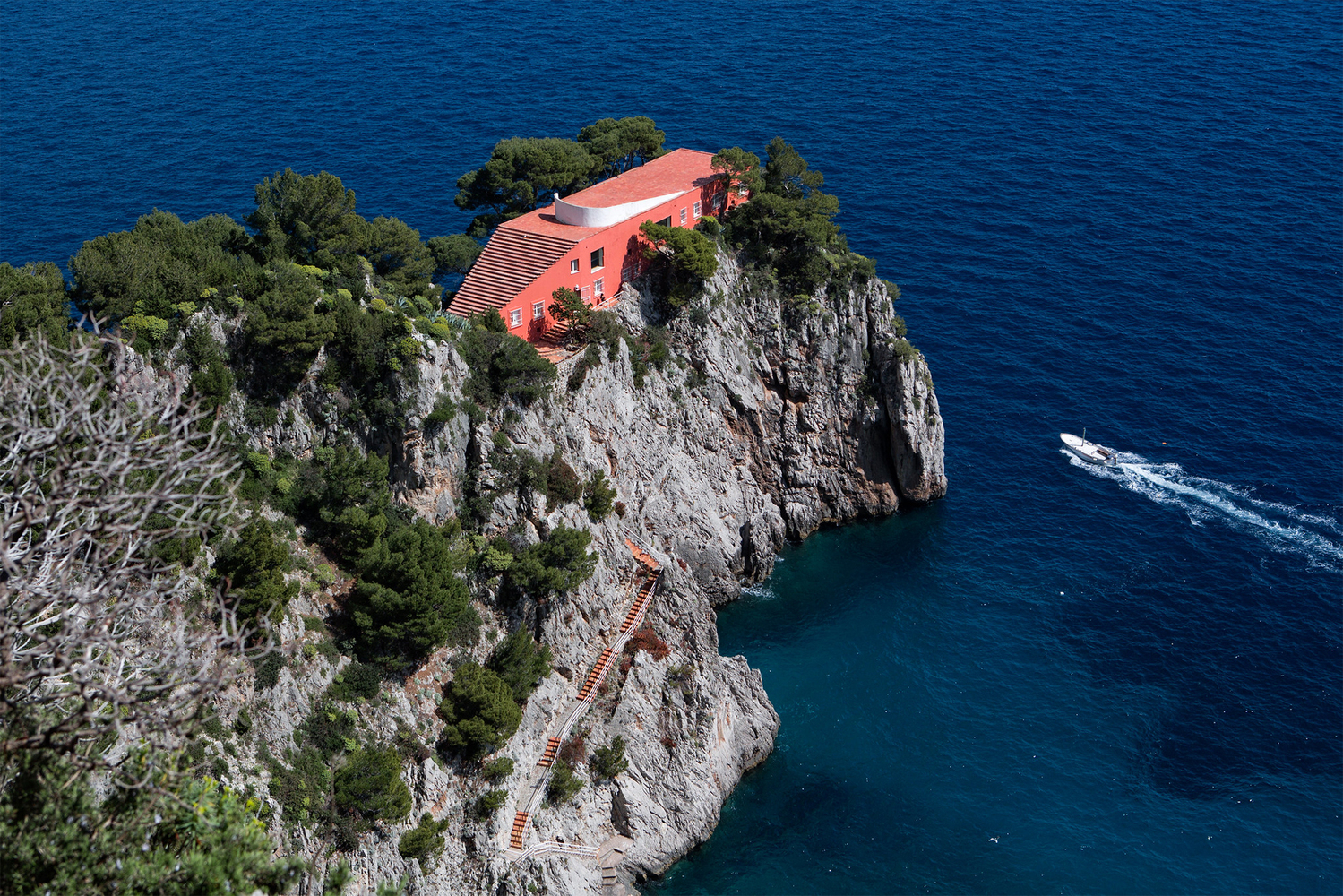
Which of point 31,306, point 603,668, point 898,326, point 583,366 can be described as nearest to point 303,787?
point 603,668

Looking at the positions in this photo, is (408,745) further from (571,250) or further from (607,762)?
(571,250)

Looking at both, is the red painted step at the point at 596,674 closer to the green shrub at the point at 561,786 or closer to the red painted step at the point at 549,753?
the red painted step at the point at 549,753

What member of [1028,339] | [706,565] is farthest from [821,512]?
[1028,339]

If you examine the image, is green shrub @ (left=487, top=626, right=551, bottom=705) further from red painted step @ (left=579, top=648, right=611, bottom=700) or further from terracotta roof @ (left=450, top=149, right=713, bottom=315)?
terracotta roof @ (left=450, top=149, right=713, bottom=315)

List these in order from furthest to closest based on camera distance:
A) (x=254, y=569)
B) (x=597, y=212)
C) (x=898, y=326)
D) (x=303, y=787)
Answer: (x=898, y=326) → (x=597, y=212) → (x=254, y=569) → (x=303, y=787)

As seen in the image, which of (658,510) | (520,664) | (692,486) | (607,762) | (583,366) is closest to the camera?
(520,664)
